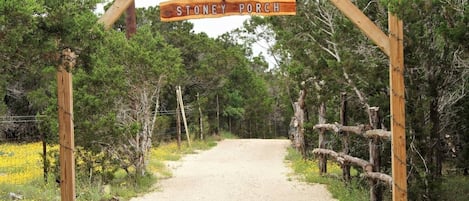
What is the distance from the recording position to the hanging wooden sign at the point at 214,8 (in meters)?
6.39

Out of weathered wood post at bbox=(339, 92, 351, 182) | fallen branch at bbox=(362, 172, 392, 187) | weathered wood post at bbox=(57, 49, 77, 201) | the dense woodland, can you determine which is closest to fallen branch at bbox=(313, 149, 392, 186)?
fallen branch at bbox=(362, 172, 392, 187)

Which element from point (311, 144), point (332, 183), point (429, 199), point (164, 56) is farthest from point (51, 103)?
point (311, 144)

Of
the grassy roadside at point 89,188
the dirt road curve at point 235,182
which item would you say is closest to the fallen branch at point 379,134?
the dirt road curve at point 235,182

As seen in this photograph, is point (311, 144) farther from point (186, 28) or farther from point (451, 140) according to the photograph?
point (186, 28)

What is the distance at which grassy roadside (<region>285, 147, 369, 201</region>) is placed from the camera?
9312mm

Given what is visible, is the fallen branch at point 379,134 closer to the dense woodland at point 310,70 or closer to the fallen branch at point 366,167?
the dense woodland at point 310,70

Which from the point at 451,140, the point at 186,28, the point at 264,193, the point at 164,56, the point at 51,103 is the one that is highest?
the point at 186,28

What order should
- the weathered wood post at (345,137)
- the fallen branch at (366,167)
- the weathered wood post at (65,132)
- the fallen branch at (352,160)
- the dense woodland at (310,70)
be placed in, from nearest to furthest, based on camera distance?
the dense woodland at (310,70)
the weathered wood post at (65,132)
the fallen branch at (366,167)
the fallen branch at (352,160)
the weathered wood post at (345,137)

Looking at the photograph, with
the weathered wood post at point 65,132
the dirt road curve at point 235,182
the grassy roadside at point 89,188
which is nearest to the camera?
the weathered wood post at point 65,132

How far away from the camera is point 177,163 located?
53.4ft

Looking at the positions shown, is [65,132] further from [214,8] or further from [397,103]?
[397,103]

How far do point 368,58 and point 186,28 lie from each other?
1986cm

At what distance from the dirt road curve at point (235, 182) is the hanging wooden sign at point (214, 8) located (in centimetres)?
400

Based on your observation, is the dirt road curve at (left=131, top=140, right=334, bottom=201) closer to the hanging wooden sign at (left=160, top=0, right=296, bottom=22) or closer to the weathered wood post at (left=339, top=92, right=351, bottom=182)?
the weathered wood post at (left=339, top=92, right=351, bottom=182)
